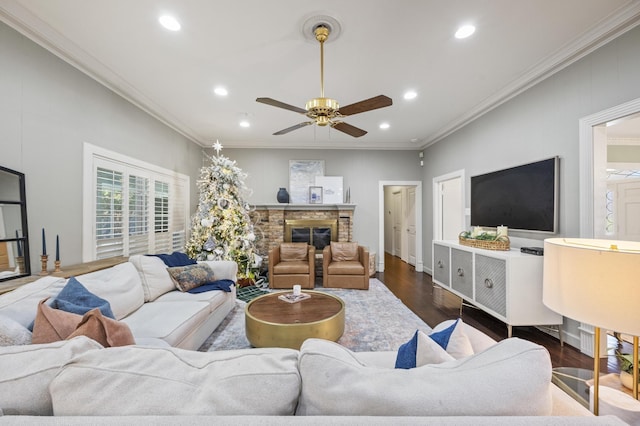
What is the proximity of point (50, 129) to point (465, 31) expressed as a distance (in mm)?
3836

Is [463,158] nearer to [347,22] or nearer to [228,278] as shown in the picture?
[347,22]

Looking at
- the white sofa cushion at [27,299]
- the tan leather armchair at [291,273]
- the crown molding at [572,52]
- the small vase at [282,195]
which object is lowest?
the tan leather armchair at [291,273]

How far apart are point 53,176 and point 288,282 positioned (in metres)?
3.16

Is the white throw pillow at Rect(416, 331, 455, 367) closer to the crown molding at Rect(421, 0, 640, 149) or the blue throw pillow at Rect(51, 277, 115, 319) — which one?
the blue throw pillow at Rect(51, 277, 115, 319)

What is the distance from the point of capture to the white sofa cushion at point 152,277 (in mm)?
2568

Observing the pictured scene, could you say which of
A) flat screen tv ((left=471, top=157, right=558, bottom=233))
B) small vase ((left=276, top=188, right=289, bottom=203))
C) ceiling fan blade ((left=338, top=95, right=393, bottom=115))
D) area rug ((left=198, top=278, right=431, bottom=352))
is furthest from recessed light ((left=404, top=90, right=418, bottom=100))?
small vase ((left=276, top=188, right=289, bottom=203))

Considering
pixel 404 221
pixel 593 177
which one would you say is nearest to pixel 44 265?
pixel 593 177

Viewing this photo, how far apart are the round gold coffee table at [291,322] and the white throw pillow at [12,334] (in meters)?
1.41

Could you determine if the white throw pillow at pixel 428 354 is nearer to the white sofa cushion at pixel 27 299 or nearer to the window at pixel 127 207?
the white sofa cushion at pixel 27 299

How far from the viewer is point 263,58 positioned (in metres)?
2.66

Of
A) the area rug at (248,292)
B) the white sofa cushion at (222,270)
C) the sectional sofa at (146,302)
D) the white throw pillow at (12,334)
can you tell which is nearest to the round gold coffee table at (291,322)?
the sectional sofa at (146,302)

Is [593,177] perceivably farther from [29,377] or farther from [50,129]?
[50,129]

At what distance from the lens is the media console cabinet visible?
2.59 meters

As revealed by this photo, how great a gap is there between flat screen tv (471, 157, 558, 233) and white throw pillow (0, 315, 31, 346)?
4.13 meters
